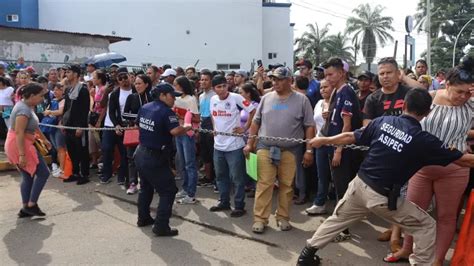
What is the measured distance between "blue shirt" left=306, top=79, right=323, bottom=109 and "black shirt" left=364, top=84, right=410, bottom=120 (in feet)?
5.78

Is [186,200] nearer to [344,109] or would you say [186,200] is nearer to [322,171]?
[322,171]

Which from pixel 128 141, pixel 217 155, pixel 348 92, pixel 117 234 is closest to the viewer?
pixel 348 92

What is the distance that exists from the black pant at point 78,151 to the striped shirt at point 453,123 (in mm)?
5798

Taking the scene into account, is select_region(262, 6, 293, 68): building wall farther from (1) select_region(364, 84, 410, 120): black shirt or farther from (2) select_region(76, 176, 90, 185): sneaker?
(1) select_region(364, 84, 410, 120): black shirt

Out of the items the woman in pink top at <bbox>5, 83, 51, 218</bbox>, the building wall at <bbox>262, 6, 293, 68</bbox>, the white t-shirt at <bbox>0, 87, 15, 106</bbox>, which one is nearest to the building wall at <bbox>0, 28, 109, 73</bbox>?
the white t-shirt at <bbox>0, 87, 15, 106</bbox>

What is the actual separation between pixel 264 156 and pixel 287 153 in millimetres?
254

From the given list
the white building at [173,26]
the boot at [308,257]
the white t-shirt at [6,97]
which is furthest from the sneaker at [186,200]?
the white building at [173,26]

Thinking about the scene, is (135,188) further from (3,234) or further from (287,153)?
(287,153)

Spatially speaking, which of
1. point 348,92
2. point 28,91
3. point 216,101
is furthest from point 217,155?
point 28,91

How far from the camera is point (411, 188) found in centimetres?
394

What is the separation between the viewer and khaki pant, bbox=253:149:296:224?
490cm

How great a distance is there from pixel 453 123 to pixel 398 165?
72 cm

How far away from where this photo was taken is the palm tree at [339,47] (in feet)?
174

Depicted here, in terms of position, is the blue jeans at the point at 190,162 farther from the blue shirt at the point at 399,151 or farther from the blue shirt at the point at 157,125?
the blue shirt at the point at 399,151
